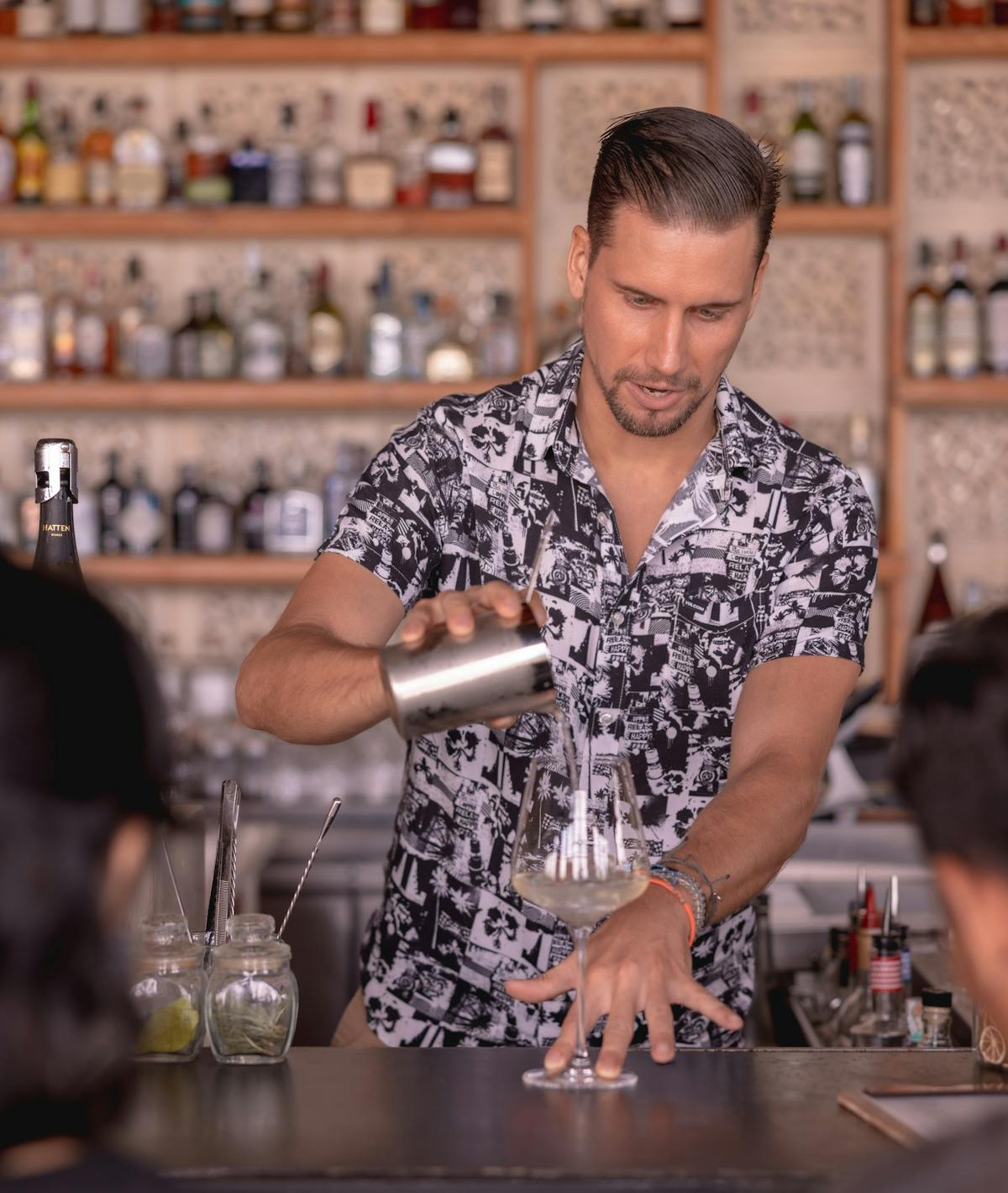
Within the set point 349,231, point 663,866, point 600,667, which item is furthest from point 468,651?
point 349,231

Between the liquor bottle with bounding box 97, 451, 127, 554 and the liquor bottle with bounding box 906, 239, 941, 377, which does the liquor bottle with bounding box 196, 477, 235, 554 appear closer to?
the liquor bottle with bounding box 97, 451, 127, 554

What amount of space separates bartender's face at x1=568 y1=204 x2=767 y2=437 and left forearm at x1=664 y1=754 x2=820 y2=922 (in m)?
0.36

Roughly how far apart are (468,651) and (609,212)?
582 mm

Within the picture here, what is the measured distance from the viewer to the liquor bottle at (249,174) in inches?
148

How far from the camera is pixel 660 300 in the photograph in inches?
62.6

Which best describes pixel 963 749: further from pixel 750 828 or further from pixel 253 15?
pixel 253 15

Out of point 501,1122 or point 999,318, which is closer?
point 501,1122

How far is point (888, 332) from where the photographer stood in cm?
383

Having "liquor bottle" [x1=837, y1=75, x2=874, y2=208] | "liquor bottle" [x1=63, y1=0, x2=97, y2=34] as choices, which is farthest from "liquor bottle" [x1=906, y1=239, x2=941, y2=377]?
"liquor bottle" [x1=63, y1=0, x2=97, y2=34]

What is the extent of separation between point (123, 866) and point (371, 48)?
3257 millimetres

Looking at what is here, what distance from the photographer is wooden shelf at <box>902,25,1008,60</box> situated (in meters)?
3.72

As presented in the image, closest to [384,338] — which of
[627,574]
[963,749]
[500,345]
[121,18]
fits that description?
[500,345]

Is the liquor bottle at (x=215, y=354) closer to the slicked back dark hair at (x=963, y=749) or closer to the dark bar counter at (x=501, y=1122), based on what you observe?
the dark bar counter at (x=501, y=1122)

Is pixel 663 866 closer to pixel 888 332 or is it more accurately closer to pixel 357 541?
pixel 357 541
